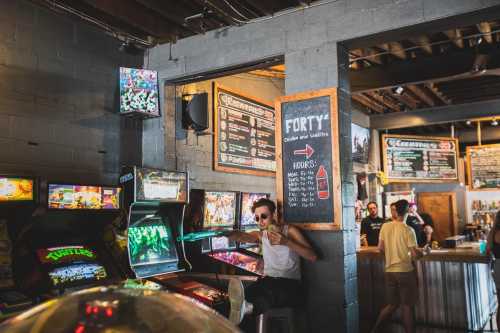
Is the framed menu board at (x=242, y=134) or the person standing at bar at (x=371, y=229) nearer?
the framed menu board at (x=242, y=134)

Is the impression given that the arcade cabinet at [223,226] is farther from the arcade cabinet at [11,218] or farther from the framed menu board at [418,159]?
the framed menu board at [418,159]

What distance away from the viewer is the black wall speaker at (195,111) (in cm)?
537

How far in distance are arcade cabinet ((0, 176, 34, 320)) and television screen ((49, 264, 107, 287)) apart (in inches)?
10.4

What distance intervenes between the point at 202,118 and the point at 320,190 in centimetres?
209

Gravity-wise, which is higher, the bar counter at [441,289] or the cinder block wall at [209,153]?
the cinder block wall at [209,153]

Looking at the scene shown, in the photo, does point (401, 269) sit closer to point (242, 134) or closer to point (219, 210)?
point (219, 210)

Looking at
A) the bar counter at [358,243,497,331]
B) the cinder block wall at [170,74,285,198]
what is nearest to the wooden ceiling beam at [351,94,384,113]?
the cinder block wall at [170,74,285,198]

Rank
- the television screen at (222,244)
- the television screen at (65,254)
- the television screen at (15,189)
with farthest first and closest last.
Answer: the television screen at (222,244)
the television screen at (65,254)
the television screen at (15,189)

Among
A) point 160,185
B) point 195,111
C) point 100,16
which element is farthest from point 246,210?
point 100,16

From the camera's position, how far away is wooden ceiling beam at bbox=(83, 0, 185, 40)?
434 cm

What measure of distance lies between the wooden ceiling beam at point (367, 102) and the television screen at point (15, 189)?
20.7ft

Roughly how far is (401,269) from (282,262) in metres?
1.63

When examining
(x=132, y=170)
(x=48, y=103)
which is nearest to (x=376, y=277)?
(x=132, y=170)

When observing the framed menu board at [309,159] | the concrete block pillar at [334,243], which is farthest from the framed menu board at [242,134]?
the concrete block pillar at [334,243]
